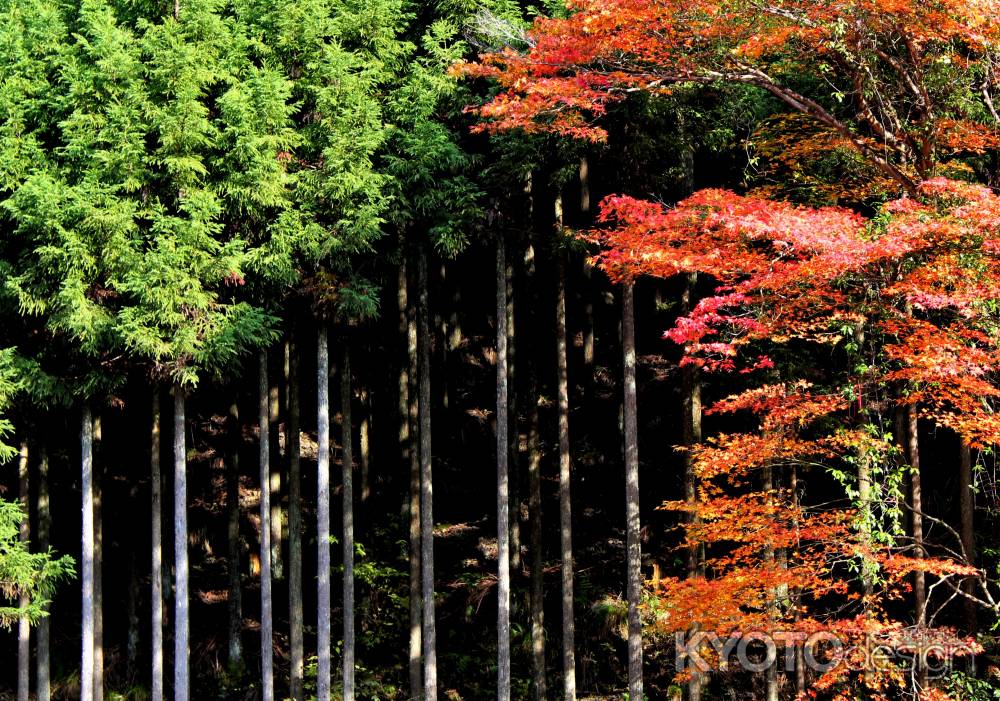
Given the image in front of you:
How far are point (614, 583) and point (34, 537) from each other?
28.8 ft

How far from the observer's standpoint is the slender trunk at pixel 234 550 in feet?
50.7

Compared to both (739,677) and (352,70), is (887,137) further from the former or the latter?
(739,677)

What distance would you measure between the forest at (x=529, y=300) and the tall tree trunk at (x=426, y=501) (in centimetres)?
5

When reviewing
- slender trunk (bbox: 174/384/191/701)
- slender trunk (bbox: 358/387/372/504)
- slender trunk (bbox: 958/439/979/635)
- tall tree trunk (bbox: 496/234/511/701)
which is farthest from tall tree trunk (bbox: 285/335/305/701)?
slender trunk (bbox: 958/439/979/635)

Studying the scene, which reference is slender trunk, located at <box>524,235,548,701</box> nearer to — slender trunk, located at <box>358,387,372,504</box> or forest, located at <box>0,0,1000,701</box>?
forest, located at <box>0,0,1000,701</box>

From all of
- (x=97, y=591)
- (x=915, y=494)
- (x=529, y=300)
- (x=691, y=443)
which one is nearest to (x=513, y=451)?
(x=529, y=300)

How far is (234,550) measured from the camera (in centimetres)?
1544

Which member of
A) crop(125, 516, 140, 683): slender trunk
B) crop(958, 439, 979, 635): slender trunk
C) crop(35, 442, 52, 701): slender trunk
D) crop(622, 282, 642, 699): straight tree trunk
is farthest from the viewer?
crop(125, 516, 140, 683): slender trunk

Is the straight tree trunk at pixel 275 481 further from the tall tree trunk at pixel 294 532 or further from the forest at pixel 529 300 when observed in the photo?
the tall tree trunk at pixel 294 532

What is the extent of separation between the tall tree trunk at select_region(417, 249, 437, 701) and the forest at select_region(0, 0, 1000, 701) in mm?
53

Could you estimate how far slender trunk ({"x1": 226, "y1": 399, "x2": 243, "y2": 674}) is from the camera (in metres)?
15.5

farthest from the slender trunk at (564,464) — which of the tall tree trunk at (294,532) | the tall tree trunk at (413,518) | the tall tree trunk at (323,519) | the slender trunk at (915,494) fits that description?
the slender trunk at (915,494)

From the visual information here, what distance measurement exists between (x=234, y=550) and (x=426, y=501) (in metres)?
3.77

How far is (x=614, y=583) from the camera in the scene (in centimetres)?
1633
